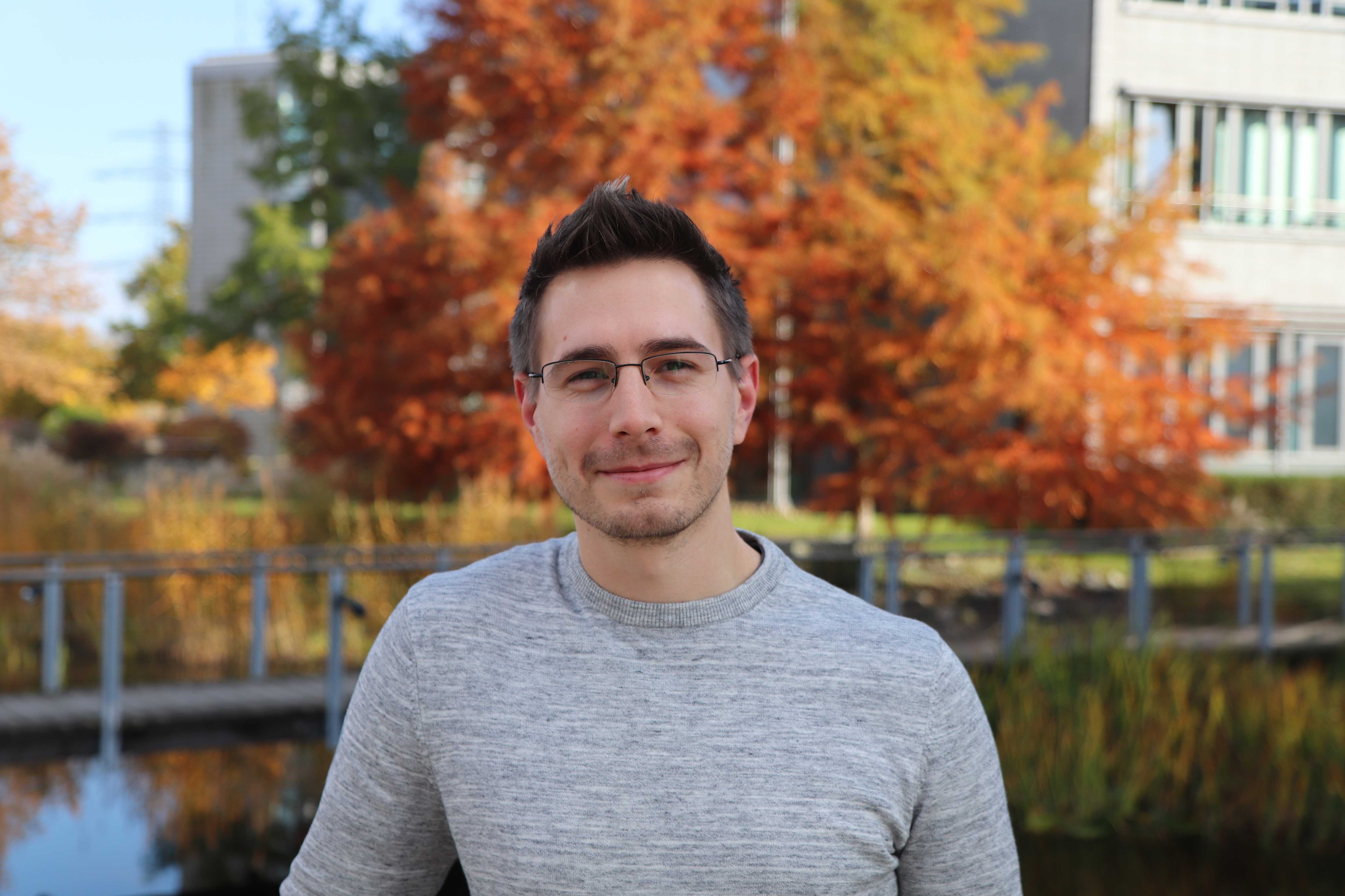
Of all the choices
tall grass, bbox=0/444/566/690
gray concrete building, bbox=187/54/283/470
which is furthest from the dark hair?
gray concrete building, bbox=187/54/283/470

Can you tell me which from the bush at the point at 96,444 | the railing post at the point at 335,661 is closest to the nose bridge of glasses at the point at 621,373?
the railing post at the point at 335,661

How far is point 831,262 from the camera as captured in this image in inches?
355

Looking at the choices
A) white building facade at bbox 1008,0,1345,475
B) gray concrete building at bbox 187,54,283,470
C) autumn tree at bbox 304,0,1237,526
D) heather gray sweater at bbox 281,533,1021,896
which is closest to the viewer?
heather gray sweater at bbox 281,533,1021,896

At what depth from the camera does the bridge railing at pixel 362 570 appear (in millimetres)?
6555

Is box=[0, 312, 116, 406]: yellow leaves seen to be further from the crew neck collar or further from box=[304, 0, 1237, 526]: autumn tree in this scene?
the crew neck collar

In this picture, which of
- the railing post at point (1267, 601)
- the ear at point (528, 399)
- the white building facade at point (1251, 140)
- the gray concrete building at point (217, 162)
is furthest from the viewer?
the gray concrete building at point (217, 162)

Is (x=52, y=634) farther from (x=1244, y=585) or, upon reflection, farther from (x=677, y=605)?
(x=1244, y=585)

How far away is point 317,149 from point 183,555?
37.2ft

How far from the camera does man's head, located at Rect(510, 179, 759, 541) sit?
169cm

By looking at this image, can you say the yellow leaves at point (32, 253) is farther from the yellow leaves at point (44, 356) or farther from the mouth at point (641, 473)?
the mouth at point (641, 473)

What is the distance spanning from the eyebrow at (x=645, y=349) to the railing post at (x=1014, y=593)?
648 cm

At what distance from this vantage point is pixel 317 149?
1741 centimetres

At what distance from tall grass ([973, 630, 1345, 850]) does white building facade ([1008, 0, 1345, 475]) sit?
11214 mm

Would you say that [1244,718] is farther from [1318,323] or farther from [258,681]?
[1318,323]
